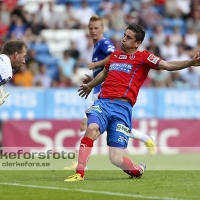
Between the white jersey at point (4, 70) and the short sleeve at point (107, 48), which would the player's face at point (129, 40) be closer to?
the white jersey at point (4, 70)

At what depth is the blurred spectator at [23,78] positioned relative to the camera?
2095 centimetres

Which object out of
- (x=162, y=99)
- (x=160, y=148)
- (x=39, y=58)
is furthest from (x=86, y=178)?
(x=39, y=58)

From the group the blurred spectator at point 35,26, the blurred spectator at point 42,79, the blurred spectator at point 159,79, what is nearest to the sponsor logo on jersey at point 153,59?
the blurred spectator at point 42,79

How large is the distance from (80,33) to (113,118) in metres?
13.7

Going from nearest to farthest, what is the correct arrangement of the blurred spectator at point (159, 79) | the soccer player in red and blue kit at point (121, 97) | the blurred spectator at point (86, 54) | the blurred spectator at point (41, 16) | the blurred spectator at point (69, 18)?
the soccer player in red and blue kit at point (121, 97), the blurred spectator at point (159, 79), the blurred spectator at point (86, 54), the blurred spectator at point (41, 16), the blurred spectator at point (69, 18)

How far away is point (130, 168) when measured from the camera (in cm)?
1023

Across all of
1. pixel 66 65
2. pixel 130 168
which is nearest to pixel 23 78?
pixel 66 65

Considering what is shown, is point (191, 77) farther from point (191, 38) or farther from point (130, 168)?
point (130, 168)

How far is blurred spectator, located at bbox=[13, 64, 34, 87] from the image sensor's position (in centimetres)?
2095

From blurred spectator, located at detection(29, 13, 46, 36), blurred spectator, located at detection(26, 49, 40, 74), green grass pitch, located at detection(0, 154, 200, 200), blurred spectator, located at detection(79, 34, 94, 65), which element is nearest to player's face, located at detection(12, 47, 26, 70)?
green grass pitch, located at detection(0, 154, 200, 200)

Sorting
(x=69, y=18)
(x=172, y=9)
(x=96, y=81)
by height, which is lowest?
(x=96, y=81)

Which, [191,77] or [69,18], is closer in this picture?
[191,77]

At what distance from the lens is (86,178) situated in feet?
34.4

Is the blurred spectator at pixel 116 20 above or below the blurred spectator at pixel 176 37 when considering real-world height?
above
